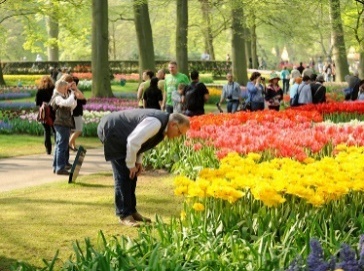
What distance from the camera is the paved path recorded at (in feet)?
35.1

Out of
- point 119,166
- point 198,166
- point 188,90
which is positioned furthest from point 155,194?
point 188,90

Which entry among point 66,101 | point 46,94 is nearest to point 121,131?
point 66,101

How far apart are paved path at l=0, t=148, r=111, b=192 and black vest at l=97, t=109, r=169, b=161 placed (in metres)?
3.28

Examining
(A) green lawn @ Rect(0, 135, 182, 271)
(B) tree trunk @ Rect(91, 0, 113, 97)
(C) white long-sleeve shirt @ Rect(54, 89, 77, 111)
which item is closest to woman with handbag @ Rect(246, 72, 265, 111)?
(A) green lawn @ Rect(0, 135, 182, 271)

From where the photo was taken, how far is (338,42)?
2970 centimetres

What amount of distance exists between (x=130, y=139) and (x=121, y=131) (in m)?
0.33

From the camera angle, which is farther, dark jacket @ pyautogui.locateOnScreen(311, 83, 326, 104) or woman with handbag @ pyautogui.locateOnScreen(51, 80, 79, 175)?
dark jacket @ pyautogui.locateOnScreen(311, 83, 326, 104)

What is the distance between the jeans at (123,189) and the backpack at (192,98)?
596cm

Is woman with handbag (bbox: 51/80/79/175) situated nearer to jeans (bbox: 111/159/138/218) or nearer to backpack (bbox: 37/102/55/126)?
backpack (bbox: 37/102/55/126)

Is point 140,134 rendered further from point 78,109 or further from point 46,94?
point 46,94

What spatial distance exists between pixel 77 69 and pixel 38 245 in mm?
36865

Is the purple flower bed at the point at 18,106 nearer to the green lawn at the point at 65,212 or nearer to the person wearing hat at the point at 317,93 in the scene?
the person wearing hat at the point at 317,93

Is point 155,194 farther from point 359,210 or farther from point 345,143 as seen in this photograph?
point 359,210

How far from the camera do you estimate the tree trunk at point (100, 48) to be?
21.5 metres
